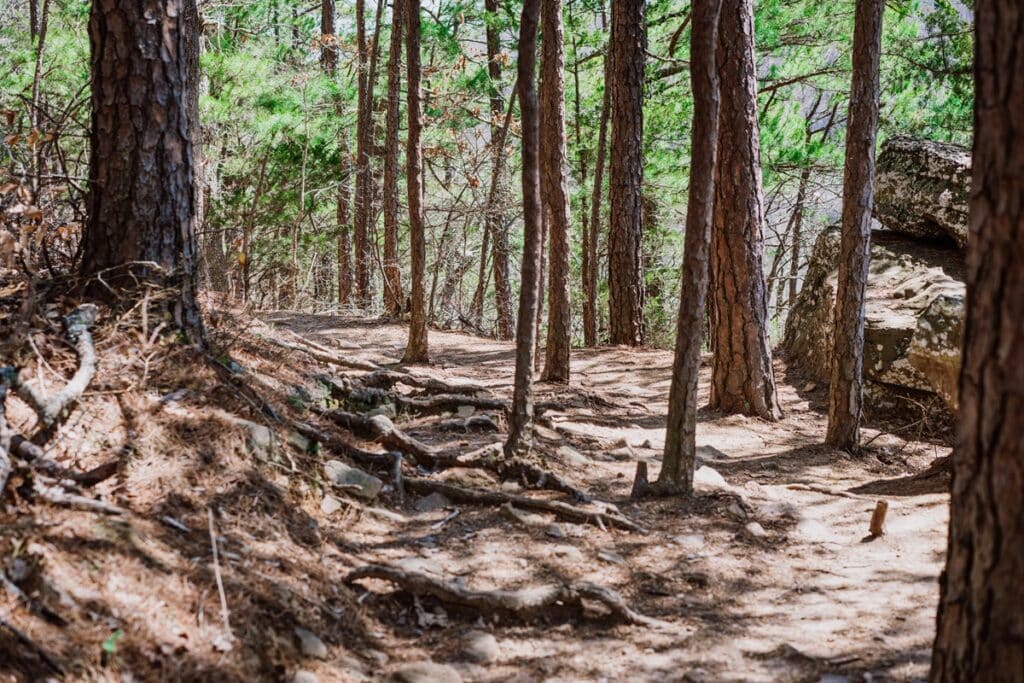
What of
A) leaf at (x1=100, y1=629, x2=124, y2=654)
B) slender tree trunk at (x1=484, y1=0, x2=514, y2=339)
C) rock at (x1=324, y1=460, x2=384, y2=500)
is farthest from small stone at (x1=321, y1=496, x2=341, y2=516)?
slender tree trunk at (x1=484, y1=0, x2=514, y2=339)

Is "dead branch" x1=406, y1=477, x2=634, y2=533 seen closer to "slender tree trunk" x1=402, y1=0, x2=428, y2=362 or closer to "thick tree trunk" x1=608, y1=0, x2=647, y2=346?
"slender tree trunk" x1=402, y1=0, x2=428, y2=362

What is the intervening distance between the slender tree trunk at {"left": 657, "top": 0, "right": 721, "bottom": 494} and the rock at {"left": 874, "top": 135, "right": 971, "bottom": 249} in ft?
16.0

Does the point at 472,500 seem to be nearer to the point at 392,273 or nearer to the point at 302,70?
the point at 392,273

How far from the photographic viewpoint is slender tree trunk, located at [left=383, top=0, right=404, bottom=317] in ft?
43.0

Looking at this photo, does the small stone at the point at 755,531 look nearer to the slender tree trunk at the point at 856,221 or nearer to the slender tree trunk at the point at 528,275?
the slender tree trunk at the point at 528,275

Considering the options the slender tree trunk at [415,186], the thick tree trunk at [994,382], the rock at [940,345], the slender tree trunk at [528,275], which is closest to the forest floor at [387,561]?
the slender tree trunk at [528,275]

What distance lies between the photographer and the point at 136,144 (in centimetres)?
486

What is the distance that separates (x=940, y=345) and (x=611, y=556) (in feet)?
16.2

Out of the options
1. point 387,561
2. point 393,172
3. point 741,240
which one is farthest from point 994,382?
point 393,172

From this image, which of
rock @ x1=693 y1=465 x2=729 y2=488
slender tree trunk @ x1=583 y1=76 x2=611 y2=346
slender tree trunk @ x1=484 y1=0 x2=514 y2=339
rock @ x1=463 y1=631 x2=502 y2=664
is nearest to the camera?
rock @ x1=463 y1=631 x2=502 y2=664

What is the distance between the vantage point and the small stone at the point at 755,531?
5070 mm

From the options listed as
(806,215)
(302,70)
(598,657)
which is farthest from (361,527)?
(806,215)

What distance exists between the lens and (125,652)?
273cm

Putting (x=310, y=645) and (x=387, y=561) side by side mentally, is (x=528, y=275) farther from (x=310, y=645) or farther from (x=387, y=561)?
(x=310, y=645)
